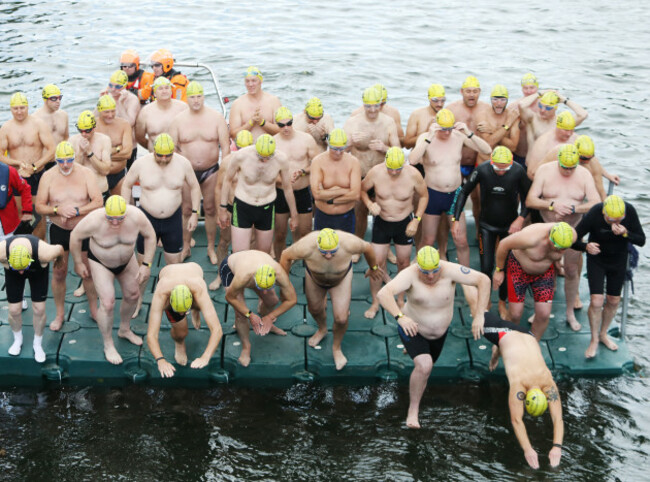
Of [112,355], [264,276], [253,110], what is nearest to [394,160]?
[264,276]

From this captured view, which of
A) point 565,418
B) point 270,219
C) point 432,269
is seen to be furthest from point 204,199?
point 565,418

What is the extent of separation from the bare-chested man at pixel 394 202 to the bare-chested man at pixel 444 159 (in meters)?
0.34

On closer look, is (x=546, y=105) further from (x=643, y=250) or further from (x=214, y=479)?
(x=214, y=479)

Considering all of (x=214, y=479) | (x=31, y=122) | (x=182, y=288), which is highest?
(x=31, y=122)

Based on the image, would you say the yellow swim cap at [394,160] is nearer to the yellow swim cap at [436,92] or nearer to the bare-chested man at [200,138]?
the yellow swim cap at [436,92]

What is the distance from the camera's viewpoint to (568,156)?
8.99 m

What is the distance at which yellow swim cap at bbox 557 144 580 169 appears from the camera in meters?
8.99

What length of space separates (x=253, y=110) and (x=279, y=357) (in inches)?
137

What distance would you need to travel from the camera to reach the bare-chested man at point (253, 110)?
10.9 metres

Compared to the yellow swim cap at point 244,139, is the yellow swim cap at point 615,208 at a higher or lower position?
lower

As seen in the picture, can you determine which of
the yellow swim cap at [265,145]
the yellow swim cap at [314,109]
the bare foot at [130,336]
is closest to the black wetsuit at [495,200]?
the yellow swim cap at [314,109]

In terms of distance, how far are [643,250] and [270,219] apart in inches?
251

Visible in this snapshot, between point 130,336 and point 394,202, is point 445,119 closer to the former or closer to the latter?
point 394,202

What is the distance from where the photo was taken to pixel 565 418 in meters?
8.65
